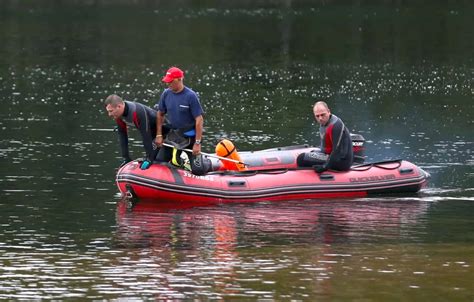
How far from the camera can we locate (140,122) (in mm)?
23688

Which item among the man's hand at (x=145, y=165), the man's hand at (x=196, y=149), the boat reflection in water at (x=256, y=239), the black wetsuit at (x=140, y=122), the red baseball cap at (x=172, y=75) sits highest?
the red baseball cap at (x=172, y=75)

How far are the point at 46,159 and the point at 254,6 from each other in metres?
66.9

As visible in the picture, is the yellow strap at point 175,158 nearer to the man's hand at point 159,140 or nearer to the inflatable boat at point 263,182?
the inflatable boat at point 263,182

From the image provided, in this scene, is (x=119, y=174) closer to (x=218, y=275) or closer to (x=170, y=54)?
(x=218, y=275)

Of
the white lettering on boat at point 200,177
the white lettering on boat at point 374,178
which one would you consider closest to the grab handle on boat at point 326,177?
the white lettering on boat at point 374,178

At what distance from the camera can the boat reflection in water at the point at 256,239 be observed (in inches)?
691

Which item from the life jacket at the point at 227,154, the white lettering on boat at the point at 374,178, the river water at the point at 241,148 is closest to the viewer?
the river water at the point at 241,148

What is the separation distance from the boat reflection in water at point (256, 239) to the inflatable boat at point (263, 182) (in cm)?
23

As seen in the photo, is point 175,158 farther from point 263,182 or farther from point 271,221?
point 271,221

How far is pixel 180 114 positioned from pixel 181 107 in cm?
17

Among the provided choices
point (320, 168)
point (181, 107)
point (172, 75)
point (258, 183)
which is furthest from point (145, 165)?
point (320, 168)

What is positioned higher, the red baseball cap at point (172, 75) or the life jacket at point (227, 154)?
the red baseball cap at point (172, 75)

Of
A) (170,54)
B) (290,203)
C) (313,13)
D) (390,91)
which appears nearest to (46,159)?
(290,203)

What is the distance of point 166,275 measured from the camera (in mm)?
17766
